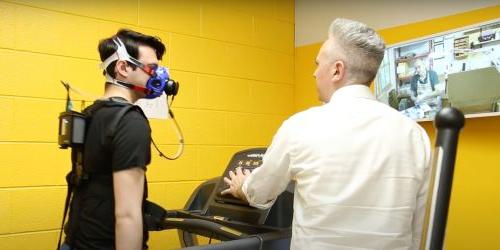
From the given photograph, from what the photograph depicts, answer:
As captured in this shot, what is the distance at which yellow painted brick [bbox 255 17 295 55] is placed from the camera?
332cm

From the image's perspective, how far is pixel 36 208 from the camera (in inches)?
91.9

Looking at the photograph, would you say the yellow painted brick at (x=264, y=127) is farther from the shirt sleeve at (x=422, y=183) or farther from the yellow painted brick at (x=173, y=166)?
Answer: the shirt sleeve at (x=422, y=183)

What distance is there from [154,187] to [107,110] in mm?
1390

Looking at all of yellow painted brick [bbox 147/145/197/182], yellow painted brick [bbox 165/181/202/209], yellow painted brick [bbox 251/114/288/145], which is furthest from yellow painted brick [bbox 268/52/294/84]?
yellow painted brick [bbox 165/181/202/209]

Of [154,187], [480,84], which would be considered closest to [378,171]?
[480,84]

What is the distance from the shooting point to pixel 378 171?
4.11 ft

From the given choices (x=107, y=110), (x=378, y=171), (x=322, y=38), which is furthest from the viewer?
(x=322, y=38)

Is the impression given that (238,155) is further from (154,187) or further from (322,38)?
(322,38)

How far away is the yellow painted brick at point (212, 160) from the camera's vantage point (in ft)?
9.71

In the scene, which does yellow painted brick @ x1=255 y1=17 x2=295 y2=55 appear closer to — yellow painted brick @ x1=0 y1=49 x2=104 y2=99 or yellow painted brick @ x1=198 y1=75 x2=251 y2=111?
yellow painted brick @ x1=198 y1=75 x2=251 y2=111

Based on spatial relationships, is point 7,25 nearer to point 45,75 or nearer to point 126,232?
point 45,75

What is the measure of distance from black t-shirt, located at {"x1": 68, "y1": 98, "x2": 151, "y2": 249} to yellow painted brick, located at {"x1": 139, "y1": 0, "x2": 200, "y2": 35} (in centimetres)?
146

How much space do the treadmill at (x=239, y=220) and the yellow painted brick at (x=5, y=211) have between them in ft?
2.88

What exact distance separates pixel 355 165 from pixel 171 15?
1964 mm
